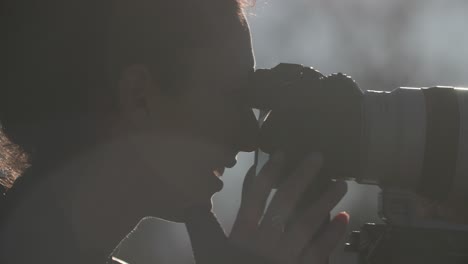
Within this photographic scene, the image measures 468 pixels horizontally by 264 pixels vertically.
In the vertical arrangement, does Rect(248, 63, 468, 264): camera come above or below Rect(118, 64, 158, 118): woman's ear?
below

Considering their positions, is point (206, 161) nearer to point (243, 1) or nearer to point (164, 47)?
point (164, 47)

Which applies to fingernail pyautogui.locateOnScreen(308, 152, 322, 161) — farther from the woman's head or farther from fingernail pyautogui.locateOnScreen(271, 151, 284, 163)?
the woman's head

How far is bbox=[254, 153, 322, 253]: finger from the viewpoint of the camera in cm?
173

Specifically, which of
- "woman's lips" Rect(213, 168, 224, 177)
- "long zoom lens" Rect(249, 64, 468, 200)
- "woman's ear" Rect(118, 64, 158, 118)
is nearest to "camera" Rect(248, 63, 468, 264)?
"long zoom lens" Rect(249, 64, 468, 200)

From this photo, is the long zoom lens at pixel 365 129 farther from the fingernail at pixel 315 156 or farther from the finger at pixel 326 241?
the finger at pixel 326 241

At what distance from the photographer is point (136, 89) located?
6.27 feet

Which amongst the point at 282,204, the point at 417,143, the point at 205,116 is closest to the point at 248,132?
the point at 205,116

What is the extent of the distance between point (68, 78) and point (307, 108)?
0.62 m

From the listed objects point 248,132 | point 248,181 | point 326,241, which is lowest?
point 326,241

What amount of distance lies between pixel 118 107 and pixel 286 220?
517 mm

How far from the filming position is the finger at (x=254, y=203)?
5.67ft

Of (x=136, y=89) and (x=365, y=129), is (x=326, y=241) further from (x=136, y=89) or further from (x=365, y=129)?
(x=136, y=89)

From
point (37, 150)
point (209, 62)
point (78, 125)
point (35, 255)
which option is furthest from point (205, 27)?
point (35, 255)

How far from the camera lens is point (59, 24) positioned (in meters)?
1.89
